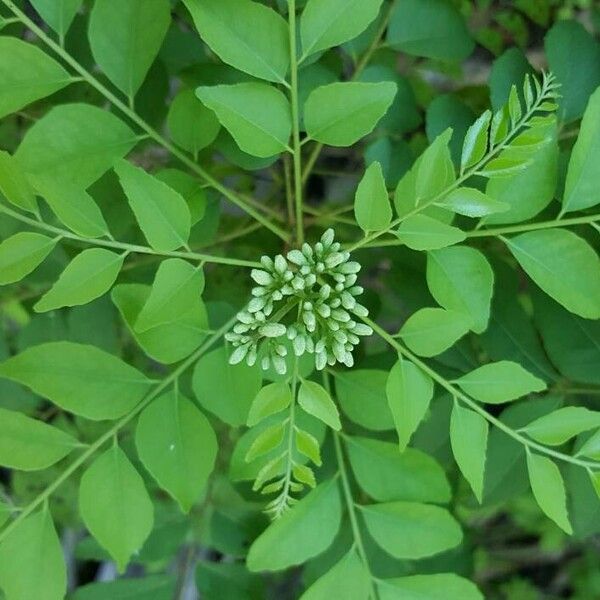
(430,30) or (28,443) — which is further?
(430,30)

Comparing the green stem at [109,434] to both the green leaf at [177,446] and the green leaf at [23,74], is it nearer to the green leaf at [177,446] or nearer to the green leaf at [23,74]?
the green leaf at [177,446]

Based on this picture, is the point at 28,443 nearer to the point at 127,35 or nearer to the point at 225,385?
the point at 225,385

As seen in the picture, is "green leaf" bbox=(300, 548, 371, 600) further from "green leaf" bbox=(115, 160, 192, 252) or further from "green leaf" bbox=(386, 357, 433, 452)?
"green leaf" bbox=(115, 160, 192, 252)

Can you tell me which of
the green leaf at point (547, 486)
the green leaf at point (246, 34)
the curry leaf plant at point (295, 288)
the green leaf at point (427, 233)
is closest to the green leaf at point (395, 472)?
the curry leaf plant at point (295, 288)

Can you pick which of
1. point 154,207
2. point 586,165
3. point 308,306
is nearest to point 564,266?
point 586,165

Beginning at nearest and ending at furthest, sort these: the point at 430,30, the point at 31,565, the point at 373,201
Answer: the point at 373,201
the point at 31,565
the point at 430,30

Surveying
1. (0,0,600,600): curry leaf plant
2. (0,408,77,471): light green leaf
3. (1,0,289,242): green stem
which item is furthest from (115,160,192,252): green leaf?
(0,408,77,471): light green leaf
